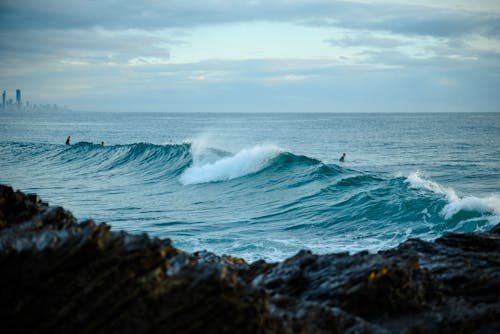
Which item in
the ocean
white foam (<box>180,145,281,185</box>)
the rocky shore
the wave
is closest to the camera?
the rocky shore

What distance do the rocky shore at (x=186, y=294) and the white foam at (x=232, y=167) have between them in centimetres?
1882

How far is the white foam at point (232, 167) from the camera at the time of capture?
24.9 meters

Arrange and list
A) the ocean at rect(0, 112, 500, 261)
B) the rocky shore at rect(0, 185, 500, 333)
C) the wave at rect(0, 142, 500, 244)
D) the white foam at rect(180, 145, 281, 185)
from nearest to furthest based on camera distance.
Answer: the rocky shore at rect(0, 185, 500, 333), the ocean at rect(0, 112, 500, 261), the wave at rect(0, 142, 500, 244), the white foam at rect(180, 145, 281, 185)

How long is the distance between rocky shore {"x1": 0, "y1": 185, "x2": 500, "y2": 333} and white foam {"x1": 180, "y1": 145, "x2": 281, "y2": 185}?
18816mm

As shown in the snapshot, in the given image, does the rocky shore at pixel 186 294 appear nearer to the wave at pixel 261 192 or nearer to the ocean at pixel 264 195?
the ocean at pixel 264 195

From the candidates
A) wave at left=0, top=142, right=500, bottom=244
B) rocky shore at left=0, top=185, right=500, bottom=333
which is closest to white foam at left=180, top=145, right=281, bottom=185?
wave at left=0, top=142, right=500, bottom=244

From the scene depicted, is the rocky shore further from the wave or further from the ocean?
the wave

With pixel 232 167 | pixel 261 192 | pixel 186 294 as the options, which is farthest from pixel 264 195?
pixel 186 294

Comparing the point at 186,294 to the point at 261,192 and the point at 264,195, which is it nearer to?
the point at 264,195

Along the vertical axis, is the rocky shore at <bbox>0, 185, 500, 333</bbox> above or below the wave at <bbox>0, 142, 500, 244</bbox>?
above

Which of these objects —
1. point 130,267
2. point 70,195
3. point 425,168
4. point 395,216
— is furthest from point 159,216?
point 425,168

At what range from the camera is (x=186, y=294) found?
168 inches

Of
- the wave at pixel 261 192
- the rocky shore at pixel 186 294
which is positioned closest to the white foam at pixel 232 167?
the wave at pixel 261 192

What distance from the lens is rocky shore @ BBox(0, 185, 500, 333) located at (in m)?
4.18
